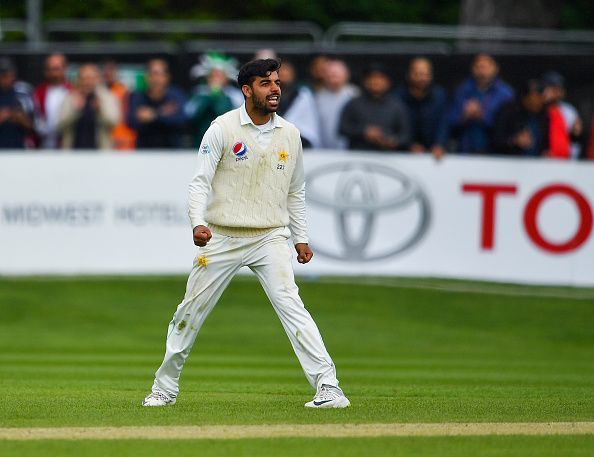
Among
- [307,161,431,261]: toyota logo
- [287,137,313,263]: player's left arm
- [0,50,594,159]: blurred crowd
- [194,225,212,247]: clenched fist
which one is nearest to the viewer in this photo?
[194,225,212,247]: clenched fist

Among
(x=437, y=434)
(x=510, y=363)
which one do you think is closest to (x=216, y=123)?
(x=437, y=434)

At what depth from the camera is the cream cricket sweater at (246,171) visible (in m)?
9.66

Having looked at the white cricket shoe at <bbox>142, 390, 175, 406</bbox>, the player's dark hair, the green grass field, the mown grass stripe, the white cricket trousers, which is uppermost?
the player's dark hair

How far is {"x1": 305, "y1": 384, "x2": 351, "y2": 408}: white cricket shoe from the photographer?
970cm

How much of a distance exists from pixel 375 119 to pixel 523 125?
187 cm

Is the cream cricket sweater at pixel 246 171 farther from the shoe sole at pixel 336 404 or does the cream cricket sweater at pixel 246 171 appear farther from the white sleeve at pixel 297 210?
the shoe sole at pixel 336 404

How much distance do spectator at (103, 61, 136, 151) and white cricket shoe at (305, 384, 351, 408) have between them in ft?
33.8

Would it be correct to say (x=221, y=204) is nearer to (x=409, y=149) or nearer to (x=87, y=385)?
(x=87, y=385)

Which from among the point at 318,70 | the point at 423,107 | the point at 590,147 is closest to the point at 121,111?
the point at 318,70

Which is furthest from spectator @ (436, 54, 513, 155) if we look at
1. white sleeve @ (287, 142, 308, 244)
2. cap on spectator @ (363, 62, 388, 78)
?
white sleeve @ (287, 142, 308, 244)

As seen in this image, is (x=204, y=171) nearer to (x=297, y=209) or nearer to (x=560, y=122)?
(x=297, y=209)

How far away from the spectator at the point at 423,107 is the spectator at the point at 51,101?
4.56m

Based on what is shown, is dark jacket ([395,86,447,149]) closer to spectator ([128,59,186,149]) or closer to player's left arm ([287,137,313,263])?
spectator ([128,59,186,149])

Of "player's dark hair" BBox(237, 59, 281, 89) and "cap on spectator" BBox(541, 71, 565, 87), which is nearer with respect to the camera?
"player's dark hair" BBox(237, 59, 281, 89)
